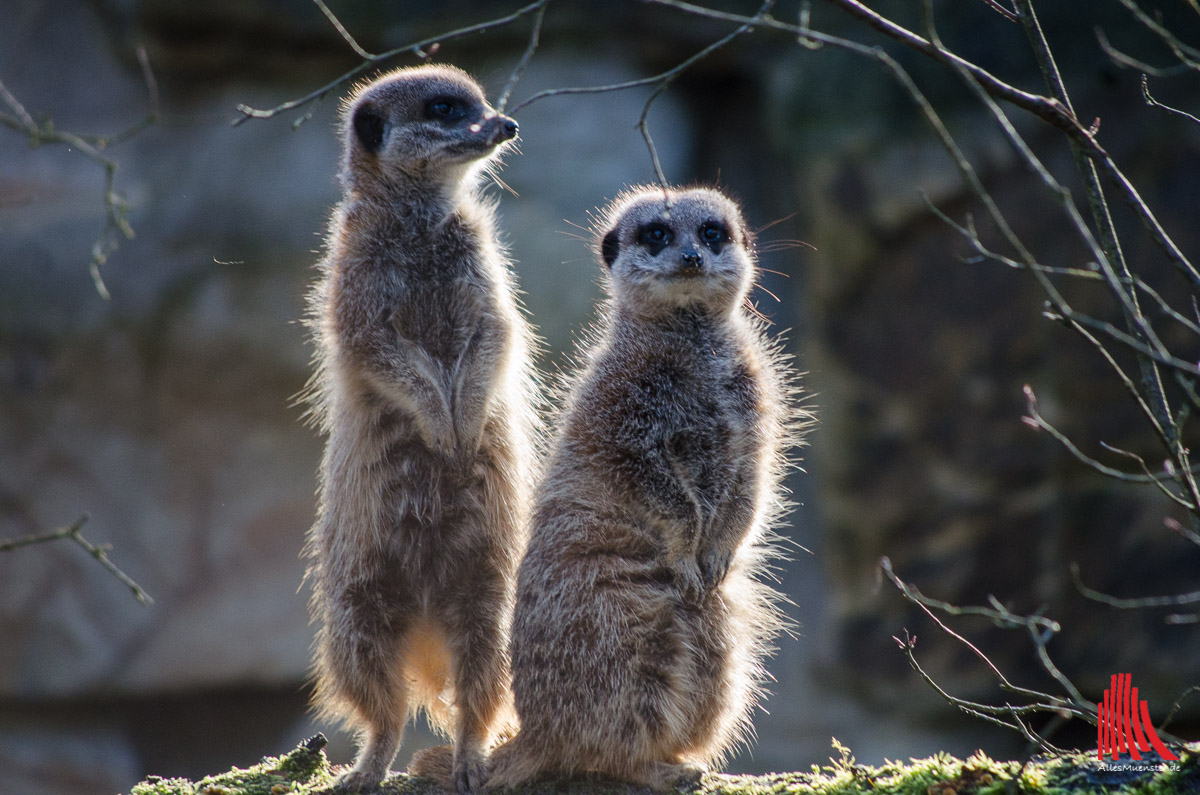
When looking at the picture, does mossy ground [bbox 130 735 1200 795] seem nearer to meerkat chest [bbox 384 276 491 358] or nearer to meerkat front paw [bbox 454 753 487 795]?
meerkat front paw [bbox 454 753 487 795]

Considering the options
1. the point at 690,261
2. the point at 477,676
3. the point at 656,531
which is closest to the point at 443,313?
the point at 690,261

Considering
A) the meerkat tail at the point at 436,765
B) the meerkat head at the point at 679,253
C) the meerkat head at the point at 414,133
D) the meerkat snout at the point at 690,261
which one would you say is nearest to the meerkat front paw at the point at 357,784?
the meerkat tail at the point at 436,765

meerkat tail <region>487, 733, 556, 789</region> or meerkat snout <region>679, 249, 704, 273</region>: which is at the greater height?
meerkat snout <region>679, 249, 704, 273</region>

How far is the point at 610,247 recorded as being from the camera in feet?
11.8

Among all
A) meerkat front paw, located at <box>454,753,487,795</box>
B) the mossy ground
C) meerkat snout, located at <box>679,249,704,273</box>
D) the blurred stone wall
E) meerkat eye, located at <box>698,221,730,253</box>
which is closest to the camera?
the mossy ground

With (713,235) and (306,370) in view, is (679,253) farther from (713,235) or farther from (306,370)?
(306,370)

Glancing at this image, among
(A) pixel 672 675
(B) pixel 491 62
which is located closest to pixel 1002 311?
(B) pixel 491 62

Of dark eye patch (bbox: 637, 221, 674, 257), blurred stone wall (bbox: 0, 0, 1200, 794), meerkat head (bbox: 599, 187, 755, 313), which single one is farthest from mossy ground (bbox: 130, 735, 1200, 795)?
blurred stone wall (bbox: 0, 0, 1200, 794)

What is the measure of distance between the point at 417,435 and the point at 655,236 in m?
1.04

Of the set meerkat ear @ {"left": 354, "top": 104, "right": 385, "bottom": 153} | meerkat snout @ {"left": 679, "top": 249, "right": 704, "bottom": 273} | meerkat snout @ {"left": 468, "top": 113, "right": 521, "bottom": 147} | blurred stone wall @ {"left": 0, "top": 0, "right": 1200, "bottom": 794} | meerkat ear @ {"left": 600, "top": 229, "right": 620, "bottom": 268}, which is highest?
meerkat snout @ {"left": 468, "top": 113, "right": 521, "bottom": 147}

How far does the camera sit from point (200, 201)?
7.07 metres

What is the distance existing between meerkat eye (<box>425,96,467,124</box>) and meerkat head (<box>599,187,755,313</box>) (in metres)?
0.65

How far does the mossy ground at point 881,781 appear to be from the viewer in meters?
2.48

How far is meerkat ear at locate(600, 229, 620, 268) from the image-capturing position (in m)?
3.57
